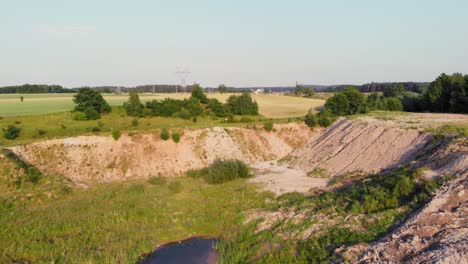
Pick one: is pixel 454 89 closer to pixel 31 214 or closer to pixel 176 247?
pixel 176 247

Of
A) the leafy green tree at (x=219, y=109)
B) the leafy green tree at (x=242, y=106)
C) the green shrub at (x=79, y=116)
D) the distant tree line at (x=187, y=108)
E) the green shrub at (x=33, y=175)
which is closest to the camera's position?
the green shrub at (x=33, y=175)

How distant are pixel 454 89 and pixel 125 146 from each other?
143 ft

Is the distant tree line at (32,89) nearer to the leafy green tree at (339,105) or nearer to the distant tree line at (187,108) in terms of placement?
the distant tree line at (187,108)

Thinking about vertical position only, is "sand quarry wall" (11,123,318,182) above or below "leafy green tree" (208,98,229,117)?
below

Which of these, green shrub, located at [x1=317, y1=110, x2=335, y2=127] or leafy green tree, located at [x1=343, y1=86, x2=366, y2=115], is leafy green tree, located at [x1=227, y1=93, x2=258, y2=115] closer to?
leafy green tree, located at [x1=343, y1=86, x2=366, y2=115]

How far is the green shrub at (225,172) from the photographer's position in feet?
110

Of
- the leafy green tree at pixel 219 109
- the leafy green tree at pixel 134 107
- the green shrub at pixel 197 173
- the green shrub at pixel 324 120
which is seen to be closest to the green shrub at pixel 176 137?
the green shrub at pixel 197 173

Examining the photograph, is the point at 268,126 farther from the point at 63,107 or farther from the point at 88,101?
the point at 63,107

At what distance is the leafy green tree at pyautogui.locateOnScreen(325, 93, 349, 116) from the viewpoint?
5888 cm

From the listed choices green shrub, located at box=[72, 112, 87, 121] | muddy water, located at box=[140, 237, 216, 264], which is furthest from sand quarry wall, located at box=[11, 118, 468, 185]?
muddy water, located at box=[140, 237, 216, 264]

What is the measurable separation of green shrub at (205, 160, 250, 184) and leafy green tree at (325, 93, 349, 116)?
92.0 ft

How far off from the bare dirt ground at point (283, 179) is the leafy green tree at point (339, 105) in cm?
2177

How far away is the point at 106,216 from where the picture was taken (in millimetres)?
24484

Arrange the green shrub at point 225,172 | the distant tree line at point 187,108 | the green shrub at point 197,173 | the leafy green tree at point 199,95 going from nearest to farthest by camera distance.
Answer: the green shrub at point 225,172 < the green shrub at point 197,173 < the distant tree line at point 187,108 < the leafy green tree at point 199,95
